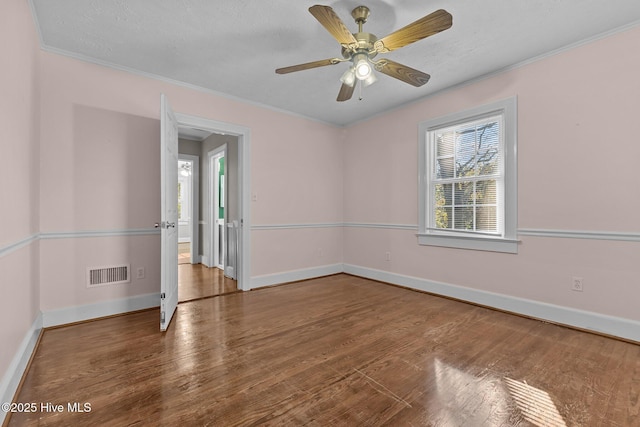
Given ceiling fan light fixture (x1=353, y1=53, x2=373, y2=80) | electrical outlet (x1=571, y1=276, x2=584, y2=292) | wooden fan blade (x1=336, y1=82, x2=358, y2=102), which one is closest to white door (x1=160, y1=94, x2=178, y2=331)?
wooden fan blade (x1=336, y1=82, x2=358, y2=102)

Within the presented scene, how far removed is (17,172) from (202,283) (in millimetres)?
2782

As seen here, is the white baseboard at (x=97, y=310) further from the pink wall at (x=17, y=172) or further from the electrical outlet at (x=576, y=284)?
the electrical outlet at (x=576, y=284)

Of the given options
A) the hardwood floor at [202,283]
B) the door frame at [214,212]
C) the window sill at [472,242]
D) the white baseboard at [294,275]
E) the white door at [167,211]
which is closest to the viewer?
the white door at [167,211]

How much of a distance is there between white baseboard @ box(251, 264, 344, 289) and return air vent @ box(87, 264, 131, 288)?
4.85 feet

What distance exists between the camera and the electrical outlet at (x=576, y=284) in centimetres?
263

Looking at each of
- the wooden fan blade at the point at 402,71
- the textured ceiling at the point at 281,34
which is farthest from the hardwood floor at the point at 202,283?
the wooden fan blade at the point at 402,71

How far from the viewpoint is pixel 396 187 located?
424 cm

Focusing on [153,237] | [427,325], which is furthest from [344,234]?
[153,237]

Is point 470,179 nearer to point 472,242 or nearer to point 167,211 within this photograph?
point 472,242

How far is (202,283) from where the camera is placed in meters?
4.32

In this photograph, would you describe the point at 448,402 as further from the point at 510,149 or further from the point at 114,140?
the point at 114,140

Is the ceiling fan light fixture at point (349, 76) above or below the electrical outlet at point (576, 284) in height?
above

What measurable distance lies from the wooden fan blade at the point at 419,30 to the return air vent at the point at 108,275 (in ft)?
10.5

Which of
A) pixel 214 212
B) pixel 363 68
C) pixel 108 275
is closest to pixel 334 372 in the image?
pixel 363 68
